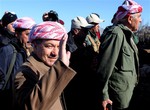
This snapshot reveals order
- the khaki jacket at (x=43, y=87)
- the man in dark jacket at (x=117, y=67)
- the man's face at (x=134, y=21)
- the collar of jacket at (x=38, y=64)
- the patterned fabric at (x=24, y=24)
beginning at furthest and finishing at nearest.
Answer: the patterned fabric at (x=24, y=24), the man's face at (x=134, y=21), the man in dark jacket at (x=117, y=67), the collar of jacket at (x=38, y=64), the khaki jacket at (x=43, y=87)

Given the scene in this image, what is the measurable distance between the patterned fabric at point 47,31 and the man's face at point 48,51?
0.04 m

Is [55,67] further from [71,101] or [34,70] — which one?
[71,101]

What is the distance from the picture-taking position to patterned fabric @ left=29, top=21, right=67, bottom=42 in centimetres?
230

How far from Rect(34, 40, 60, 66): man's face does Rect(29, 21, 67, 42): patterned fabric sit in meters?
0.04

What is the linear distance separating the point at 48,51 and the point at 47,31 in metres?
0.15

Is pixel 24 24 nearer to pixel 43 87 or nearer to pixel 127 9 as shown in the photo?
pixel 127 9

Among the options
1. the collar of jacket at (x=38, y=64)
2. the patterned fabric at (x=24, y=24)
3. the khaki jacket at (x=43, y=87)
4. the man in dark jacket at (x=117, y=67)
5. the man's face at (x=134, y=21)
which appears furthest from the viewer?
the patterned fabric at (x=24, y=24)

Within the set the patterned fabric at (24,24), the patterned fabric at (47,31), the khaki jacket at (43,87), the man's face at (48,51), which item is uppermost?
the patterned fabric at (47,31)

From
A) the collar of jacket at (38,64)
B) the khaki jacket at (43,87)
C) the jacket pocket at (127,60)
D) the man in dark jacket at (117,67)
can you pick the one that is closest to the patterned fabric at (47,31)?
the collar of jacket at (38,64)

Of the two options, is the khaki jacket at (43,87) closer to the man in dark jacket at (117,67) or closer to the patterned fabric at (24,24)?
the man in dark jacket at (117,67)

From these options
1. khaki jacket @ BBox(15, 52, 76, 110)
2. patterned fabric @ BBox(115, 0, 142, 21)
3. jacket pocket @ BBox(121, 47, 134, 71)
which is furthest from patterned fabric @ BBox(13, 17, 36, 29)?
khaki jacket @ BBox(15, 52, 76, 110)

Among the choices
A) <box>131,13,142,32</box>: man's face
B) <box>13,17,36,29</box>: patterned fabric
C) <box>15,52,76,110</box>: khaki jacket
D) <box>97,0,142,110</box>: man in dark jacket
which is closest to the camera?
<box>15,52,76,110</box>: khaki jacket

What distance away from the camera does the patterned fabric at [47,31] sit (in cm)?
230

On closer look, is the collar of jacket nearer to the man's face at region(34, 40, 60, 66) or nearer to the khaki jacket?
the man's face at region(34, 40, 60, 66)
